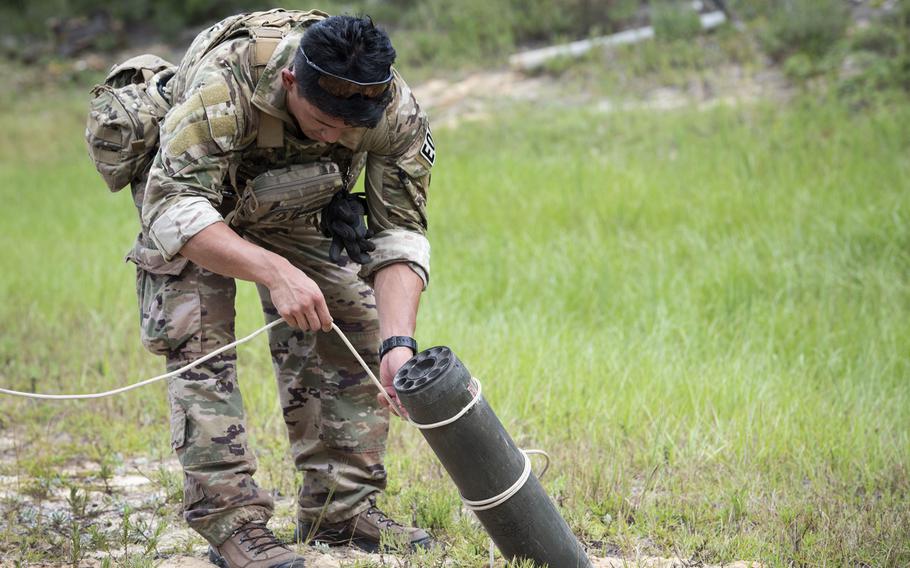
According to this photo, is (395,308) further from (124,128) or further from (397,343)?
(124,128)

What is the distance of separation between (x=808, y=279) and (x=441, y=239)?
293 cm

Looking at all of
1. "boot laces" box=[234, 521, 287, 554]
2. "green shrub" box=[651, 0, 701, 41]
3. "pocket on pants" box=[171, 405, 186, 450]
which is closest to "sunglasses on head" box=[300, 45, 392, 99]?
"pocket on pants" box=[171, 405, 186, 450]

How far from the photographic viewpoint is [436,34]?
14.7m

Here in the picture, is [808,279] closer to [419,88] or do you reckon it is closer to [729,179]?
[729,179]

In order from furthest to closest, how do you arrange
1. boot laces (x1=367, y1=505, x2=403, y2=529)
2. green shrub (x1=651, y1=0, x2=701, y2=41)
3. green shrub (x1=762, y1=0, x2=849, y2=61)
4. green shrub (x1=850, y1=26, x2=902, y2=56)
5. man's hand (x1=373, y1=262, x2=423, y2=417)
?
green shrub (x1=651, y1=0, x2=701, y2=41) → green shrub (x1=762, y1=0, x2=849, y2=61) → green shrub (x1=850, y1=26, x2=902, y2=56) → boot laces (x1=367, y1=505, x2=403, y2=529) → man's hand (x1=373, y1=262, x2=423, y2=417)

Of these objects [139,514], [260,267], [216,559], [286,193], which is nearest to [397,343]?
[260,267]

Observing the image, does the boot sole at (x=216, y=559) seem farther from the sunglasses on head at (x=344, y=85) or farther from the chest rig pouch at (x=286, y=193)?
the sunglasses on head at (x=344, y=85)

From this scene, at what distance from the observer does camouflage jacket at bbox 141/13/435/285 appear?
296 centimetres

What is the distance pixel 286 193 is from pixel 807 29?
887 centimetres

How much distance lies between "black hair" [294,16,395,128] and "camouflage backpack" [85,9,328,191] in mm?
Result: 276

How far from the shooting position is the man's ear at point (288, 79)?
2.99 metres

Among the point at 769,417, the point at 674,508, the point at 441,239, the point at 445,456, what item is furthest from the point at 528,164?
the point at 445,456

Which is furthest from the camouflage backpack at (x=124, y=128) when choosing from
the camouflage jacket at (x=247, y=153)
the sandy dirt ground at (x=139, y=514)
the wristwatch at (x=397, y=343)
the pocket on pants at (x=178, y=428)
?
the sandy dirt ground at (x=139, y=514)

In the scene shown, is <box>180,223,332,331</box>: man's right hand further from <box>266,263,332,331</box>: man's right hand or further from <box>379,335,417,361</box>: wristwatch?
<box>379,335,417,361</box>: wristwatch
